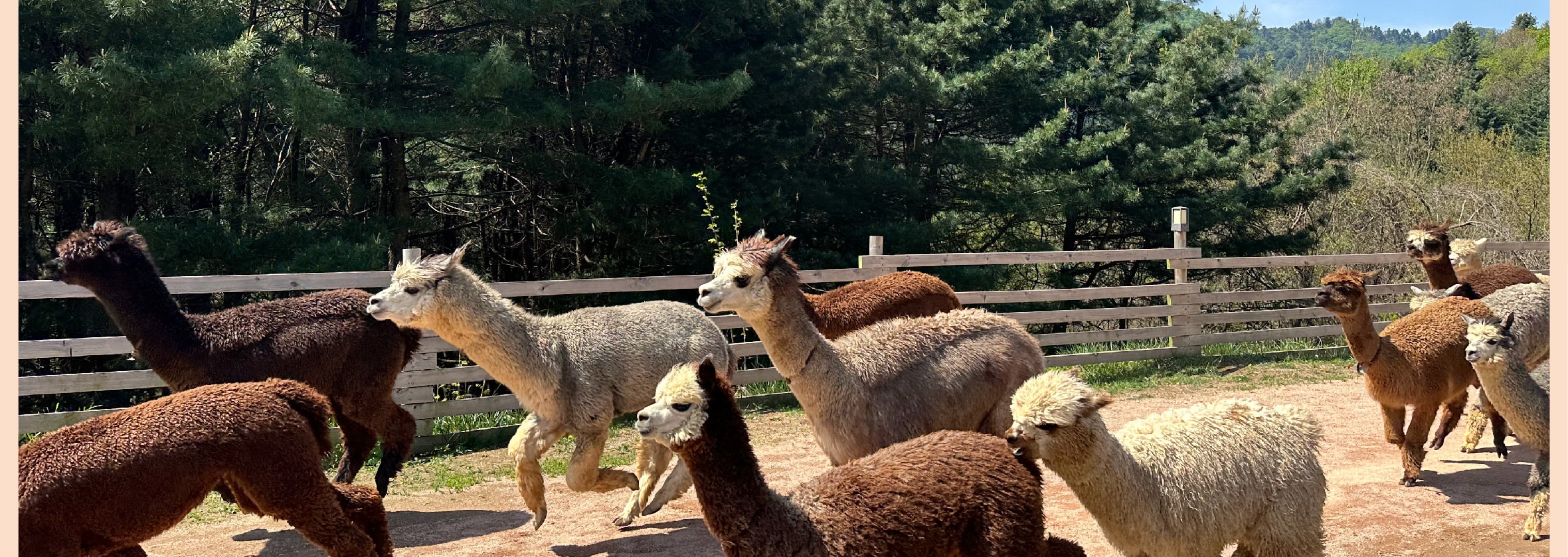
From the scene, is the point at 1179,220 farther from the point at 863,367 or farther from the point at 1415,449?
the point at 863,367

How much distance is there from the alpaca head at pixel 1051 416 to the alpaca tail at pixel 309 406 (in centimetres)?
311

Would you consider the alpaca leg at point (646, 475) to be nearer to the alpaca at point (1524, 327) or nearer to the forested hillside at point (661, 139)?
the forested hillside at point (661, 139)

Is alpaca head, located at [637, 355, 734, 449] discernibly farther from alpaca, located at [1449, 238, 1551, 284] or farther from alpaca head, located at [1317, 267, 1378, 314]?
alpaca, located at [1449, 238, 1551, 284]

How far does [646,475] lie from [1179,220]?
31.1ft

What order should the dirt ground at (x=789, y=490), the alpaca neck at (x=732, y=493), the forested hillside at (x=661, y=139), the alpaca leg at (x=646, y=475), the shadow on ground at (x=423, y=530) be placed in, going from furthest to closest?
the forested hillside at (x=661, y=139) → the alpaca leg at (x=646, y=475) → the shadow on ground at (x=423, y=530) → the dirt ground at (x=789, y=490) → the alpaca neck at (x=732, y=493)

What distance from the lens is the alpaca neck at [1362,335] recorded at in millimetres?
7098

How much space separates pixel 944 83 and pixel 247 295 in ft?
36.2

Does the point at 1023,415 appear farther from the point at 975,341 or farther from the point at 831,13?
the point at 831,13

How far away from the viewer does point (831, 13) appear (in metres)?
17.5

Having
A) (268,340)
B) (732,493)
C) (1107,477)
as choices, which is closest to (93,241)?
(268,340)

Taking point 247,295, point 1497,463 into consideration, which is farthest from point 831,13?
point 1497,463

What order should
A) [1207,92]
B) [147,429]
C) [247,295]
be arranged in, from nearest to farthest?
[147,429] < [247,295] < [1207,92]

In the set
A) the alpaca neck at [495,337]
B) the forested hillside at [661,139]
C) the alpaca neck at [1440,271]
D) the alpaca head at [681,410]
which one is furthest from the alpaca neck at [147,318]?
the alpaca neck at [1440,271]

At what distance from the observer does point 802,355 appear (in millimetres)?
5227
